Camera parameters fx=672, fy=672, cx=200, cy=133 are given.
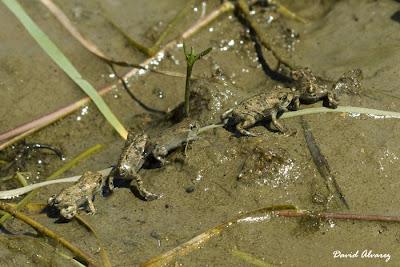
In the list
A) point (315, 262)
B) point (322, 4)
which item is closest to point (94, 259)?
point (315, 262)

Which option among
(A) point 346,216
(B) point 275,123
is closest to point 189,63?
(B) point 275,123

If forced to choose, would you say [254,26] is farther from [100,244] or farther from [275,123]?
[100,244]

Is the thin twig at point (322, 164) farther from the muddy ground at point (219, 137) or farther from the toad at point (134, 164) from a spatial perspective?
the toad at point (134, 164)

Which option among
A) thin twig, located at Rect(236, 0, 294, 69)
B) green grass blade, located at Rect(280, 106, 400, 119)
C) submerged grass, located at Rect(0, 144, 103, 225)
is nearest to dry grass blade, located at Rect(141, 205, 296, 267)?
green grass blade, located at Rect(280, 106, 400, 119)

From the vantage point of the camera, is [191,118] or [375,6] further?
[375,6]

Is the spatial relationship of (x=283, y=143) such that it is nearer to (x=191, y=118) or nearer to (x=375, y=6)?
(x=191, y=118)
